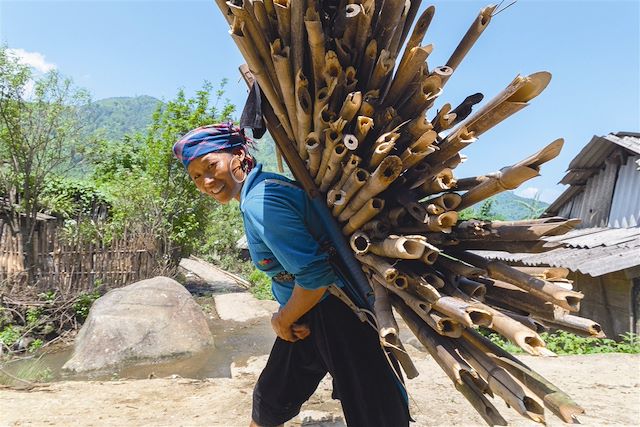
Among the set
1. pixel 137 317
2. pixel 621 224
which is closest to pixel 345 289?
pixel 137 317

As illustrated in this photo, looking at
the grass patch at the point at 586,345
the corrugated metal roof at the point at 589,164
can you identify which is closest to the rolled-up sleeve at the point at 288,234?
the grass patch at the point at 586,345

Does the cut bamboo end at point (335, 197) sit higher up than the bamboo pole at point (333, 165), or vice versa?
the bamboo pole at point (333, 165)

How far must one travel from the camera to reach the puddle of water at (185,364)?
21.2 ft

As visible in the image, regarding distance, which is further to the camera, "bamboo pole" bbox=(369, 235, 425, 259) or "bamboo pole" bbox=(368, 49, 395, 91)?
"bamboo pole" bbox=(368, 49, 395, 91)

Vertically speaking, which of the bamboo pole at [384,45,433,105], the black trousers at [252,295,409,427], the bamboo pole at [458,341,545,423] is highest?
the bamboo pole at [384,45,433,105]

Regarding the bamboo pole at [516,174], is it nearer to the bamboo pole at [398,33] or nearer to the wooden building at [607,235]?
the bamboo pole at [398,33]

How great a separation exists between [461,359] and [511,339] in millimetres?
226

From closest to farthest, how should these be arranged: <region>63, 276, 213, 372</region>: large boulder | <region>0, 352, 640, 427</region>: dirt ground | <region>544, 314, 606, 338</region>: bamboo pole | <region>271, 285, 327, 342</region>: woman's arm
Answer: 1. <region>544, 314, 606, 338</region>: bamboo pole
2. <region>271, 285, 327, 342</region>: woman's arm
3. <region>0, 352, 640, 427</region>: dirt ground
4. <region>63, 276, 213, 372</region>: large boulder

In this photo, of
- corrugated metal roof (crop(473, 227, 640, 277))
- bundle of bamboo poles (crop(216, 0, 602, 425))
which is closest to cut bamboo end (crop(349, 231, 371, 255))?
bundle of bamboo poles (crop(216, 0, 602, 425))

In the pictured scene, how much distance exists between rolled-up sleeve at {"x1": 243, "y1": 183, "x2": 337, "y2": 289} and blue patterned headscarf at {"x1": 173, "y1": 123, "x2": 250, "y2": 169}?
16.5 inches

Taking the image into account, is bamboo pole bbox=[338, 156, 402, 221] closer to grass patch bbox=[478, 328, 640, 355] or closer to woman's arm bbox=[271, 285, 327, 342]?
woman's arm bbox=[271, 285, 327, 342]

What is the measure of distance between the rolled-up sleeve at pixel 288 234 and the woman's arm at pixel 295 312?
0.08 m

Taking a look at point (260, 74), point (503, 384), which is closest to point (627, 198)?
point (503, 384)

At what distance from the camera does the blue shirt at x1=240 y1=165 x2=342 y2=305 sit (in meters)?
1.82
